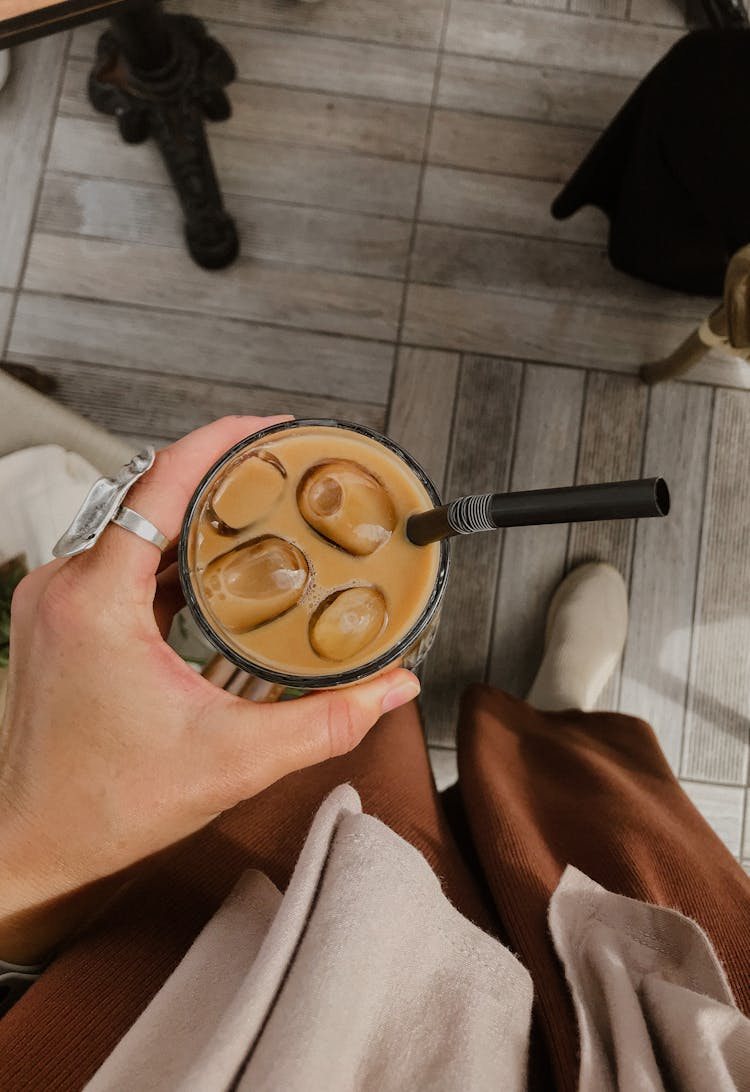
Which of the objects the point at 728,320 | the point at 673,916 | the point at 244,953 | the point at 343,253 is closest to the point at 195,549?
the point at 244,953

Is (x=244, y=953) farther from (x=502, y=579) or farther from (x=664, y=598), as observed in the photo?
(x=664, y=598)

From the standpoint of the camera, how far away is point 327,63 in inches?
65.9

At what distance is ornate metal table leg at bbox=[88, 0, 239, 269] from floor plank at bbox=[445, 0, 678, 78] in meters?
0.53

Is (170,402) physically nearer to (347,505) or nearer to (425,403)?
(425,403)

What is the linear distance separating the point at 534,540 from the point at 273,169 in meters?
0.97

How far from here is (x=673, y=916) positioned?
0.73 m

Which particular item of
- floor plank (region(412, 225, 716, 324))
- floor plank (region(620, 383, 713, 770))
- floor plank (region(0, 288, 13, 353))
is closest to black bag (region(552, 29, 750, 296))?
floor plank (region(412, 225, 716, 324))

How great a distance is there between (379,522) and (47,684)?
1.10 ft

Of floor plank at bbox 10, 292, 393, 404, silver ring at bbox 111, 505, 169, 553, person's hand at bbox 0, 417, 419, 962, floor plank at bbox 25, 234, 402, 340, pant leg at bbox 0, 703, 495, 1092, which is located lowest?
pant leg at bbox 0, 703, 495, 1092

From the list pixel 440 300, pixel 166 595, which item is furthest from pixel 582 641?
pixel 166 595

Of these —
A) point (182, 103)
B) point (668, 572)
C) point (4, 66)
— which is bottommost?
point (668, 572)

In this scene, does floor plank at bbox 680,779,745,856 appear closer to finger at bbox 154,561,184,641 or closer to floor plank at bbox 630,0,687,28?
finger at bbox 154,561,184,641

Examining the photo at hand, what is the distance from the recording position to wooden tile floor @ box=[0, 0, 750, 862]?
1.58 m

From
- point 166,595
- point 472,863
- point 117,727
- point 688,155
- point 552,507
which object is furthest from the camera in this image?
point 688,155
